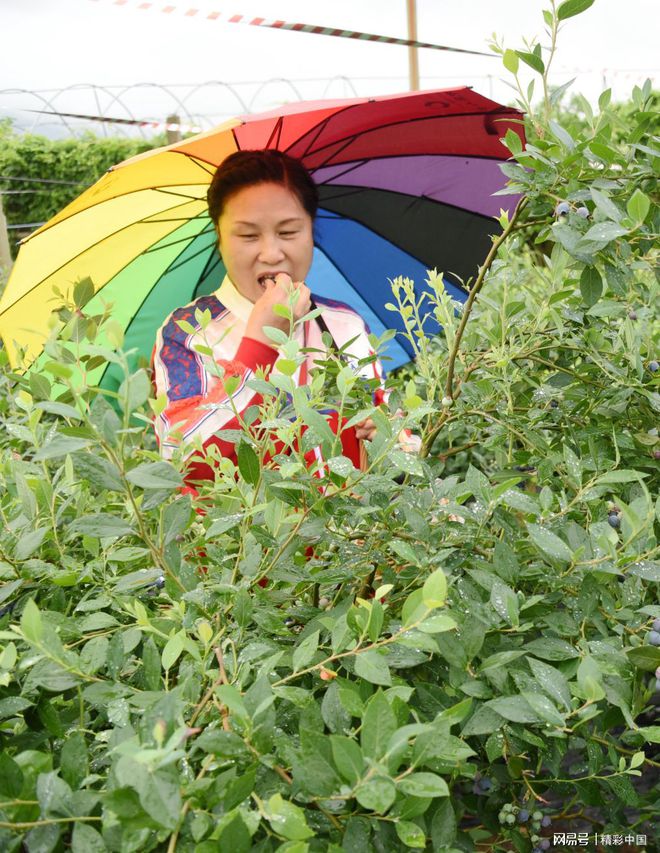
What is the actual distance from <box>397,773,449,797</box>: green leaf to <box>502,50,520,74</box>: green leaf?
86 cm

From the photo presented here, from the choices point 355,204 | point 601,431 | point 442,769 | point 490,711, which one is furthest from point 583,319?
point 355,204

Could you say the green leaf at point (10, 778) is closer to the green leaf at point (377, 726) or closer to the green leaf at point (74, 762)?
the green leaf at point (74, 762)

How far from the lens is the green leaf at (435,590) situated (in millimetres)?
672

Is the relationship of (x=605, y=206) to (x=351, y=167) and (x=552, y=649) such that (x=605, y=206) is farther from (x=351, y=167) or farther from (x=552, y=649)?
(x=351, y=167)

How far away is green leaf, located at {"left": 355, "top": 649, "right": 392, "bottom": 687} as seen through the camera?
70 cm

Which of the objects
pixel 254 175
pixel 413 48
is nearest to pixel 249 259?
pixel 254 175

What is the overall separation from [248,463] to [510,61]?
24.5 inches

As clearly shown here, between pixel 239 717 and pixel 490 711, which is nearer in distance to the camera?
pixel 239 717

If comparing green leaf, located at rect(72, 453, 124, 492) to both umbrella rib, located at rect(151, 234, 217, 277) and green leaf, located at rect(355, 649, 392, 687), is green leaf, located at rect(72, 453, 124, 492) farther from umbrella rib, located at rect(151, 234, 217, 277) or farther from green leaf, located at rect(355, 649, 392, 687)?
umbrella rib, located at rect(151, 234, 217, 277)

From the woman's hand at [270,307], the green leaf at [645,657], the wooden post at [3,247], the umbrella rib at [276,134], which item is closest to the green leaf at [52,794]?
the green leaf at [645,657]

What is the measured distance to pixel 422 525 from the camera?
3.07ft

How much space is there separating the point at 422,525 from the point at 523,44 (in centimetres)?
65

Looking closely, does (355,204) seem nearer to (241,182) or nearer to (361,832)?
(241,182)

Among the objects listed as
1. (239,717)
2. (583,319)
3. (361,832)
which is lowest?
(361,832)
